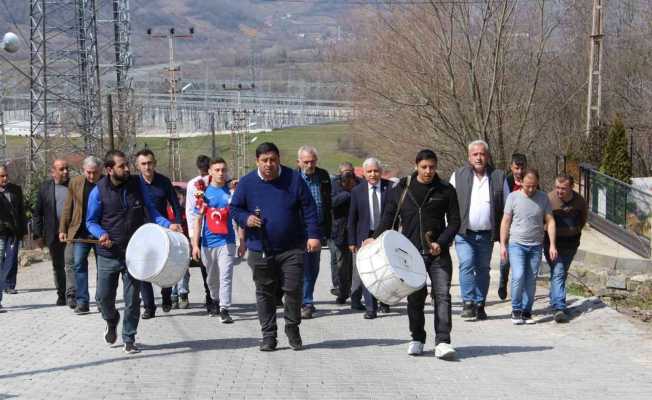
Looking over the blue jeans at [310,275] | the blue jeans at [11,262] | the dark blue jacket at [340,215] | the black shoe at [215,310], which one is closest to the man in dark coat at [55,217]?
the blue jeans at [11,262]

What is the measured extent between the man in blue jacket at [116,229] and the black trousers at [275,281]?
3.17ft

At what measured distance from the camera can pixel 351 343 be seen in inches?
427

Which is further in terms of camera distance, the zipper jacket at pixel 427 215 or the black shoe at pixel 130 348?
the black shoe at pixel 130 348

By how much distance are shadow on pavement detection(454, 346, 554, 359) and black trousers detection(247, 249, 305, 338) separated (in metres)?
1.43

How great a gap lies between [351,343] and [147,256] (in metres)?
2.34

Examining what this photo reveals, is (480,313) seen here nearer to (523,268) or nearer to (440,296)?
(523,268)

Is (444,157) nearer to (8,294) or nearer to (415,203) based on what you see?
(8,294)

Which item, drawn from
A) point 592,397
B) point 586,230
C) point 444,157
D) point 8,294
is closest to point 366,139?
point 444,157

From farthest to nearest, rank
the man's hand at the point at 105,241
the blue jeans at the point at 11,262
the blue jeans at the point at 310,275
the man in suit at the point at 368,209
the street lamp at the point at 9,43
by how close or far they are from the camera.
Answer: the street lamp at the point at 9,43
the blue jeans at the point at 11,262
the blue jeans at the point at 310,275
the man in suit at the point at 368,209
the man's hand at the point at 105,241

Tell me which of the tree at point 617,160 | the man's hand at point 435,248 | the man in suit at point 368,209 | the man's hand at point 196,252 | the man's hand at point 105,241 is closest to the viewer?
the man's hand at point 435,248

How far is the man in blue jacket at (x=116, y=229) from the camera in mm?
10156

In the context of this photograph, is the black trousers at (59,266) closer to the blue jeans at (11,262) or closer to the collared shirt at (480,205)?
the blue jeans at (11,262)

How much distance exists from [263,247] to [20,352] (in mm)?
2739

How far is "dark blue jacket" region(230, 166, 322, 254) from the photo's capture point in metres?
9.91
